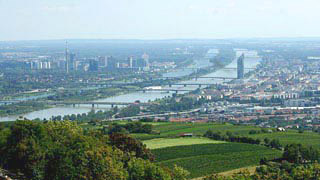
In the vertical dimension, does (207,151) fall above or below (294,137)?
above

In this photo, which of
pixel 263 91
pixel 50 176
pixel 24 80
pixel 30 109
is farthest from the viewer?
pixel 24 80

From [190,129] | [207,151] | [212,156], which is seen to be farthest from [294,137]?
[212,156]

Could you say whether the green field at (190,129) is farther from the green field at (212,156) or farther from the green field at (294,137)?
the green field at (212,156)

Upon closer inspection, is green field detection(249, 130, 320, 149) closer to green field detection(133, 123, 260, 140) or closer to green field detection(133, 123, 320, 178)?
green field detection(133, 123, 320, 178)

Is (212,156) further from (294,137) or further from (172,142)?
(294,137)

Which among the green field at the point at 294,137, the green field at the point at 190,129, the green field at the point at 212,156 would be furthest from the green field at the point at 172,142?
the green field at the point at 294,137

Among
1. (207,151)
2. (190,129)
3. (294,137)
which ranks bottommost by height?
(190,129)

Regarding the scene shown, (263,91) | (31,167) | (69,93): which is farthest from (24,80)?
(31,167)

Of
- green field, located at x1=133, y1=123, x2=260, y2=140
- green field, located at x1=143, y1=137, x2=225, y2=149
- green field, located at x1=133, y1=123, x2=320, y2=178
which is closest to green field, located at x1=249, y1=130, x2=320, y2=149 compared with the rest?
green field, located at x1=133, y1=123, x2=320, y2=178

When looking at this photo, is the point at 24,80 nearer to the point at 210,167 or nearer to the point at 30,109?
the point at 30,109
